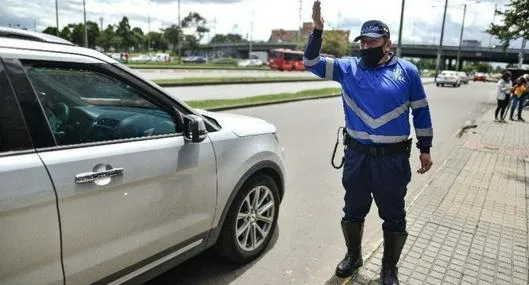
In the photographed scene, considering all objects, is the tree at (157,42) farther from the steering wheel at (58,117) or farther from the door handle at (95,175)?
the door handle at (95,175)

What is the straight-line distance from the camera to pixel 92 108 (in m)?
2.88

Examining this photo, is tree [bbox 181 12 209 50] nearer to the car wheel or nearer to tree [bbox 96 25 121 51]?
tree [bbox 96 25 121 51]

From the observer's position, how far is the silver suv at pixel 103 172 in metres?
2.07

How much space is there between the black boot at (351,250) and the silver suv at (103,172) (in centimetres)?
80

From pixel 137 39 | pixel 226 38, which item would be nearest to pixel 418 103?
pixel 137 39

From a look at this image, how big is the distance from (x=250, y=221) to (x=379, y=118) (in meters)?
1.32

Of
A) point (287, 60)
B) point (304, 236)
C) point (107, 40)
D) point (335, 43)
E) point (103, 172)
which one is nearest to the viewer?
point (103, 172)

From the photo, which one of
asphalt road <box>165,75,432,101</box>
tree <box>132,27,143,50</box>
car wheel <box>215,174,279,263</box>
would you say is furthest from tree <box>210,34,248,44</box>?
car wheel <box>215,174,279,263</box>

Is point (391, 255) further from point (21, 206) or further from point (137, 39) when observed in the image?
point (137, 39)

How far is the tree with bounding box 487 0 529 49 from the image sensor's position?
16.6 m

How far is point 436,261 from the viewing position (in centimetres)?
385

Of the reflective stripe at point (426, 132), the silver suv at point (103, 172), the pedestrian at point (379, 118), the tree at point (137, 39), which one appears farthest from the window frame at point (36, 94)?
the tree at point (137, 39)

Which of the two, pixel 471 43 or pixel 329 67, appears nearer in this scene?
pixel 329 67

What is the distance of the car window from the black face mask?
139 centimetres
